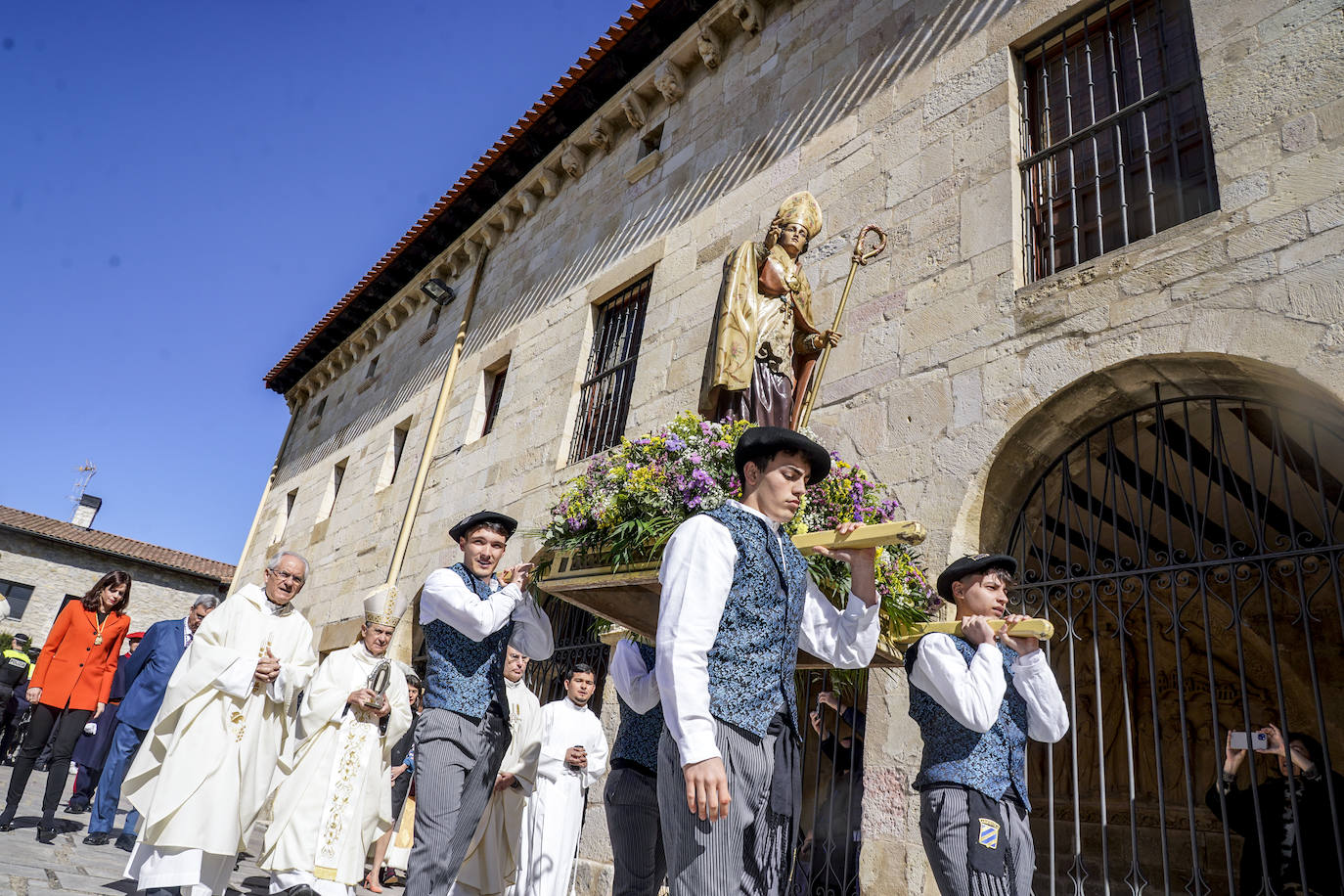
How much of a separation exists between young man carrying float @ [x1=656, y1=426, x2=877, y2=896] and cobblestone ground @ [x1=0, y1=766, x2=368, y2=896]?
301cm

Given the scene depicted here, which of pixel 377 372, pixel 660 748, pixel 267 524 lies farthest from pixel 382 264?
pixel 660 748

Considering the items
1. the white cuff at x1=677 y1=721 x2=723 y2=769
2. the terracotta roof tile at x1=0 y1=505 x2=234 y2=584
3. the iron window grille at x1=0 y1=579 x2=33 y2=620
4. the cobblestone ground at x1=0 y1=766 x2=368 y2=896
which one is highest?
the terracotta roof tile at x1=0 y1=505 x2=234 y2=584

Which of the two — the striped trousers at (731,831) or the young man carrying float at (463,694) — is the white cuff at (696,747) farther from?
the young man carrying float at (463,694)

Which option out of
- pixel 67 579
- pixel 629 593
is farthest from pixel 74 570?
pixel 629 593

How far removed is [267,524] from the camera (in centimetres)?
1750

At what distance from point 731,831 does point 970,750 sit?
983 millimetres

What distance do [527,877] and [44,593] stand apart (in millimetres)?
28359

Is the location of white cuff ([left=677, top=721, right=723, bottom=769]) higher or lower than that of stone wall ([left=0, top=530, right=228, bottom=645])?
lower

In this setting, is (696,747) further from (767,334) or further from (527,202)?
(527,202)

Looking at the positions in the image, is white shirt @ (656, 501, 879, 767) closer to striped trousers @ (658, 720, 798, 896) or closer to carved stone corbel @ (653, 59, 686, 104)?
striped trousers @ (658, 720, 798, 896)

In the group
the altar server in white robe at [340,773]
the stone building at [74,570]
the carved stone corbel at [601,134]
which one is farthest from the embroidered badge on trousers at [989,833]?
the stone building at [74,570]

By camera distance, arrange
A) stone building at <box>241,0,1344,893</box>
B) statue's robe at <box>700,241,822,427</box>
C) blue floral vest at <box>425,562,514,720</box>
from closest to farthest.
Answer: blue floral vest at <box>425,562,514,720</box> < statue's robe at <box>700,241,822,427</box> < stone building at <box>241,0,1344,893</box>

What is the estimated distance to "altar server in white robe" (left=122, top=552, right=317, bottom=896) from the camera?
380 cm

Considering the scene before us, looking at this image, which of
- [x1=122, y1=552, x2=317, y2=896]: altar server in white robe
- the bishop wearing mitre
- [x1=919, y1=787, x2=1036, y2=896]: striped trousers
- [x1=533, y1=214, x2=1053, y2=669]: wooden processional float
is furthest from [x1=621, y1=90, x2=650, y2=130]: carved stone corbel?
[x1=919, y1=787, x2=1036, y2=896]: striped trousers
